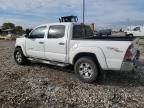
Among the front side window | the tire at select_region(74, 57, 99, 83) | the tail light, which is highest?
the front side window

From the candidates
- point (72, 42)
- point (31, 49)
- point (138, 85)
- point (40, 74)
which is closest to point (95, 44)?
point (72, 42)

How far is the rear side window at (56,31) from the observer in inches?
263

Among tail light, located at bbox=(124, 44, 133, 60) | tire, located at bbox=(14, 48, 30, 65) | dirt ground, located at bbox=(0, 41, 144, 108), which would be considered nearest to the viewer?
dirt ground, located at bbox=(0, 41, 144, 108)

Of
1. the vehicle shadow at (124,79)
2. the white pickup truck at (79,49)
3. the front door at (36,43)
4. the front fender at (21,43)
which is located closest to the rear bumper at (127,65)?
the white pickup truck at (79,49)

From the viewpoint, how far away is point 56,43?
6.70 m

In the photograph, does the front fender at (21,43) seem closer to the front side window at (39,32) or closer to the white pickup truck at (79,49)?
the white pickup truck at (79,49)

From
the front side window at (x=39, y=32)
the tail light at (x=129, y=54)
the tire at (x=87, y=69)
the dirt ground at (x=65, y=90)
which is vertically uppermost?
the front side window at (x=39, y=32)

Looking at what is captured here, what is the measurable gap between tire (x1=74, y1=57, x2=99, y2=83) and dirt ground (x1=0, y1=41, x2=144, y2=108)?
0.20 m

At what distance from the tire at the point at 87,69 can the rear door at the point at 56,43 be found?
70cm

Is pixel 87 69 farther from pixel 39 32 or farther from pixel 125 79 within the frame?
pixel 39 32

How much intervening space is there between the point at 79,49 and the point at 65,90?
136 centimetres

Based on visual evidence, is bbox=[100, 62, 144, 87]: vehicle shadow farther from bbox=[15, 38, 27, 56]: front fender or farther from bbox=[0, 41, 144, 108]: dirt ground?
bbox=[15, 38, 27, 56]: front fender

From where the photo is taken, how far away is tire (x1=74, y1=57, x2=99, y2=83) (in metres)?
5.80

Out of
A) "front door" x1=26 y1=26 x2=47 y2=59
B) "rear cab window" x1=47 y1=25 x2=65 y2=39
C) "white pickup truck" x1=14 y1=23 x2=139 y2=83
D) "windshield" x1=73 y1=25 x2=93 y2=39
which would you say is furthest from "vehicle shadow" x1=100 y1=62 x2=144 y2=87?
"front door" x1=26 y1=26 x2=47 y2=59
